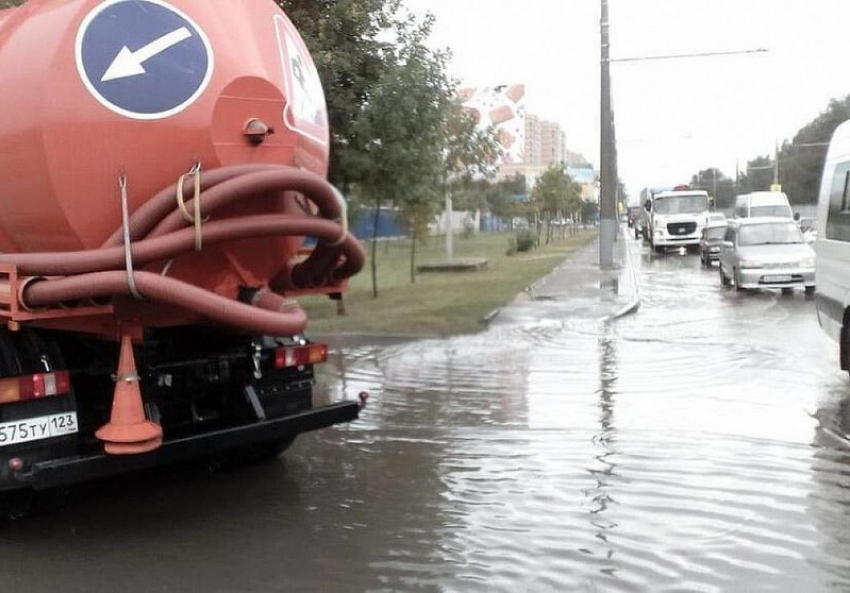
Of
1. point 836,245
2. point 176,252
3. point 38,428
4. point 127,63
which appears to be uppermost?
point 127,63

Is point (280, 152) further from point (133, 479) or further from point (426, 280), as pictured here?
point (426, 280)

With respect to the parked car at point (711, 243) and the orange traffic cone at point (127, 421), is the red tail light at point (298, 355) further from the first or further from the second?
the parked car at point (711, 243)

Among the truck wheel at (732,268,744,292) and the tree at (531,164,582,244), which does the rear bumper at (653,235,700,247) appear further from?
the truck wheel at (732,268,744,292)

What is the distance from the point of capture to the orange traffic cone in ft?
15.3

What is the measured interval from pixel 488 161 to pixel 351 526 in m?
19.6

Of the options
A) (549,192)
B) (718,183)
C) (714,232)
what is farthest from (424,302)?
(718,183)

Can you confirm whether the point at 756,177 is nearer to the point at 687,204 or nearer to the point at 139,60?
the point at 687,204

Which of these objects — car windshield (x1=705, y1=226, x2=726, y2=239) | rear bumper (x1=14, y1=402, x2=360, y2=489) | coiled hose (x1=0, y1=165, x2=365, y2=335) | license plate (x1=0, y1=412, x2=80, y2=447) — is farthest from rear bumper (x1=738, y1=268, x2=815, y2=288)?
license plate (x1=0, y1=412, x2=80, y2=447)

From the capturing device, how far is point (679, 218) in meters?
38.4

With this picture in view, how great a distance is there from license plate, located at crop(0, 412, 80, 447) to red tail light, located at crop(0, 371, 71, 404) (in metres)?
0.12

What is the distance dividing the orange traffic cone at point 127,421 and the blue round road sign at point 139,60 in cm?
130

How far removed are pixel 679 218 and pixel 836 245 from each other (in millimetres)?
30414

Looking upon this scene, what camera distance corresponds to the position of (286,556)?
493 cm

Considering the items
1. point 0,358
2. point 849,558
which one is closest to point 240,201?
point 0,358
